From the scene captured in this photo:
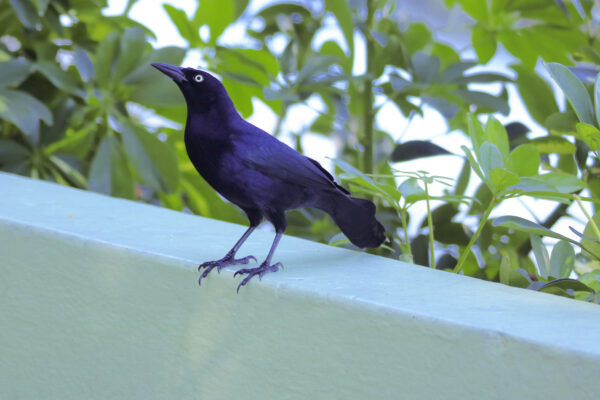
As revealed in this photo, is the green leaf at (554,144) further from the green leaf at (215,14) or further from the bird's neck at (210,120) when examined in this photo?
the green leaf at (215,14)

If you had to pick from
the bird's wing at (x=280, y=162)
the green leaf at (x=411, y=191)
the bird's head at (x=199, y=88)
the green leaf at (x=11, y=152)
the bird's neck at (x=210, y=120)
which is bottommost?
the green leaf at (x=11, y=152)

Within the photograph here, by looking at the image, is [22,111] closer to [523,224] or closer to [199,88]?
[199,88]

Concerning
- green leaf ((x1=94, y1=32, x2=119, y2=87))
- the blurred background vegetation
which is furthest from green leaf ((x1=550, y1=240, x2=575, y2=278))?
green leaf ((x1=94, y1=32, x2=119, y2=87))

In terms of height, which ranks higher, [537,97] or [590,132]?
[590,132]

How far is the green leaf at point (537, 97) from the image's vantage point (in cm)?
172

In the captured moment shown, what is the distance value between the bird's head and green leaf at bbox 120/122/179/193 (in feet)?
1.98

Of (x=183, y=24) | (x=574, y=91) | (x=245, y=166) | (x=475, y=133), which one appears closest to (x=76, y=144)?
(x=183, y=24)

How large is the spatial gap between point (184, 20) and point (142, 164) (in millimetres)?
409

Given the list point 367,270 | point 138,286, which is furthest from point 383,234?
point 138,286

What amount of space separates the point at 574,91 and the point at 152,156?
105cm

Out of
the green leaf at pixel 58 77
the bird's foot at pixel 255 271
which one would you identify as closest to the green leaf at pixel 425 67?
the bird's foot at pixel 255 271

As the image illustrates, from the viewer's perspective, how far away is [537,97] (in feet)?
5.66

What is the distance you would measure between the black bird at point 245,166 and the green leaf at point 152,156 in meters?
0.60

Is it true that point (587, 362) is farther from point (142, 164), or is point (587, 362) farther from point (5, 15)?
point (5, 15)
